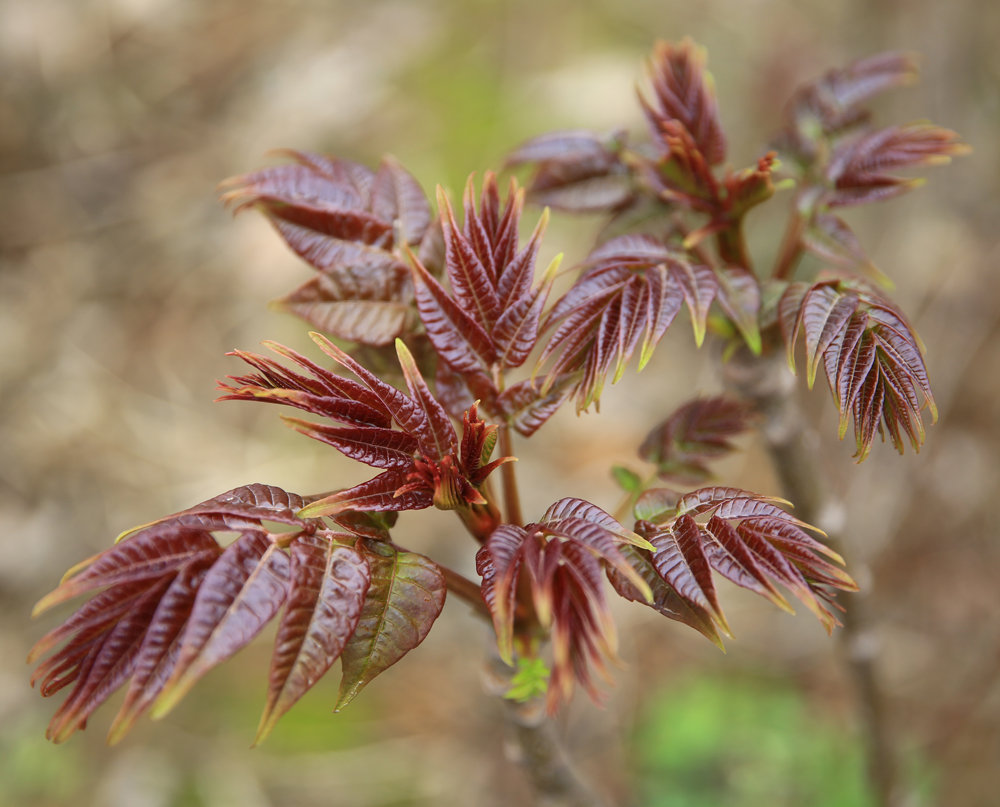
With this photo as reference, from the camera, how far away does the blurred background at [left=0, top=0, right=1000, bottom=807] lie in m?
2.03

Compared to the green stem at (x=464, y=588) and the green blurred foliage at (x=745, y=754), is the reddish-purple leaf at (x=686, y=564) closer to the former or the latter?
the green stem at (x=464, y=588)

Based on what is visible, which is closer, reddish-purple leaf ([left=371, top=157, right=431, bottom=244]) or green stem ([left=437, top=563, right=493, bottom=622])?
green stem ([left=437, top=563, right=493, bottom=622])

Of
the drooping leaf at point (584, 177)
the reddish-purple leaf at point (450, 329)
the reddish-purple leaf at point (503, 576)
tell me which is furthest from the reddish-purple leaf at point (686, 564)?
the drooping leaf at point (584, 177)

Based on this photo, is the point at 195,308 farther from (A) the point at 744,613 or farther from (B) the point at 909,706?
(B) the point at 909,706

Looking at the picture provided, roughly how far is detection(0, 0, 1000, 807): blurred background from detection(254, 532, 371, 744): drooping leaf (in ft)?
3.18

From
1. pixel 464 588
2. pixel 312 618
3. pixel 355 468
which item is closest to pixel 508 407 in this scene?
pixel 464 588

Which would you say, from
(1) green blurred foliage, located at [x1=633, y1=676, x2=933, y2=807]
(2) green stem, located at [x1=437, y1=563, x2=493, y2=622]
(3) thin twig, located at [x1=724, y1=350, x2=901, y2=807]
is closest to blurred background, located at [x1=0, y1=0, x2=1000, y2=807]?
(1) green blurred foliage, located at [x1=633, y1=676, x2=933, y2=807]

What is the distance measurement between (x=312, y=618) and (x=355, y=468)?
1892mm

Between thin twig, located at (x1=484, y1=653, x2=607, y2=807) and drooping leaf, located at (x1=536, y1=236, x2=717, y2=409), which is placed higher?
drooping leaf, located at (x1=536, y1=236, x2=717, y2=409)

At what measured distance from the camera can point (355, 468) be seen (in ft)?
8.07

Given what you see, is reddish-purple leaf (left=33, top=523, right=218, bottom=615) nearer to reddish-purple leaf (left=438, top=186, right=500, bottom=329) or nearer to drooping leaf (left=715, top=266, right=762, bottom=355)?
reddish-purple leaf (left=438, top=186, right=500, bottom=329)

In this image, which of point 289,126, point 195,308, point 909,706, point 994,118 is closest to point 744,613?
point 909,706

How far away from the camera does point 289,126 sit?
2.98 m

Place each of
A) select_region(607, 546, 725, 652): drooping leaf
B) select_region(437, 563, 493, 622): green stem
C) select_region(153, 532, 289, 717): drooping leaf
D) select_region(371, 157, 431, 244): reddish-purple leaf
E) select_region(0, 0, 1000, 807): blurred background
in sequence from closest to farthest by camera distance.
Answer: select_region(153, 532, 289, 717): drooping leaf
select_region(607, 546, 725, 652): drooping leaf
select_region(437, 563, 493, 622): green stem
select_region(371, 157, 431, 244): reddish-purple leaf
select_region(0, 0, 1000, 807): blurred background
